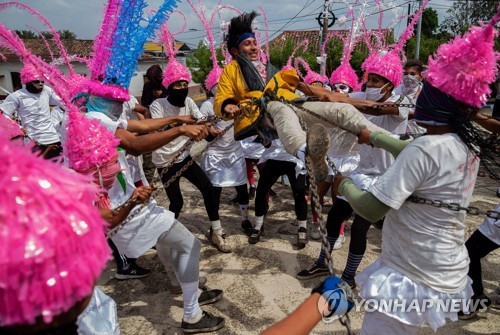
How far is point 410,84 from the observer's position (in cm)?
429

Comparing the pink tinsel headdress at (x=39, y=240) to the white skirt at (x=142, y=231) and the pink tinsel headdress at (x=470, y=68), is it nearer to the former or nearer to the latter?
the pink tinsel headdress at (x=470, y=68)

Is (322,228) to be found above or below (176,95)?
below

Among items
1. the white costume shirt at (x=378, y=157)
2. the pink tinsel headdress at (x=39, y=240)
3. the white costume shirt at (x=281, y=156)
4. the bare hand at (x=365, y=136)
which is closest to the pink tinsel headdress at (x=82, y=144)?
the pink tinsel headdress at (x=39, y=240)

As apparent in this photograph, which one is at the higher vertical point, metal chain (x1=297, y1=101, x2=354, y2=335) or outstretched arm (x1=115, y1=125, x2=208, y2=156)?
outstretched arm (x1=115, y1=125, x2=208, y2=156)

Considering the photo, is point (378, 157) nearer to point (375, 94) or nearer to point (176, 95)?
point (375, 94)

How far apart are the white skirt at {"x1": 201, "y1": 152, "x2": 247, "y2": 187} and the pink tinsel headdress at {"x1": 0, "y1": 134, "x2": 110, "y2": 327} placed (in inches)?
163

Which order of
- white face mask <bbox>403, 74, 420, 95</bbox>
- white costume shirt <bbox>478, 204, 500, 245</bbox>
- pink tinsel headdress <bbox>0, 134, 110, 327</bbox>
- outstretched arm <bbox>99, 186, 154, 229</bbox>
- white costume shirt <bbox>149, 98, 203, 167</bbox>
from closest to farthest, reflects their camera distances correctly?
pink tinsel headdress <bbox>0, 134, 110, 327</bbox>
outstretched arm <bbox>99, 186, 154, 229</bbox>
white costume shirt <bbox>478, 204, 500, 245</bbox>
white face mask <bbox>403, 74, 420, 95</bbox>
white costume shirt <bbox>149, 98, 203, 167</bbox>

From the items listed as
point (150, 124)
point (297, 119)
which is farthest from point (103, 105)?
point (297, 119)

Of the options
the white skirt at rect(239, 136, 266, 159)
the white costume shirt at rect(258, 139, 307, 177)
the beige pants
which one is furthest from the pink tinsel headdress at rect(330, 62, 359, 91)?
the beige pants

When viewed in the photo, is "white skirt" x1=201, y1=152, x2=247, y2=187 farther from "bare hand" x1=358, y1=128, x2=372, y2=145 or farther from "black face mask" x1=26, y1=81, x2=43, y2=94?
"black face mask" x1=26, y1=81, x2=43, y2=94

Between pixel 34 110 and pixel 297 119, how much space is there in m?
5.09

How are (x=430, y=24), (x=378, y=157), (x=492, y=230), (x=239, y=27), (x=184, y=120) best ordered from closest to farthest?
(x=492, y=230)
(x=184, y=120)
(x=378, y=157)
(x=239, y=27)
(x=430, y=24)

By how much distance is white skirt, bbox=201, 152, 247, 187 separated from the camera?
512 centimetres

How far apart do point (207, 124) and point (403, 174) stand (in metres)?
1.54
